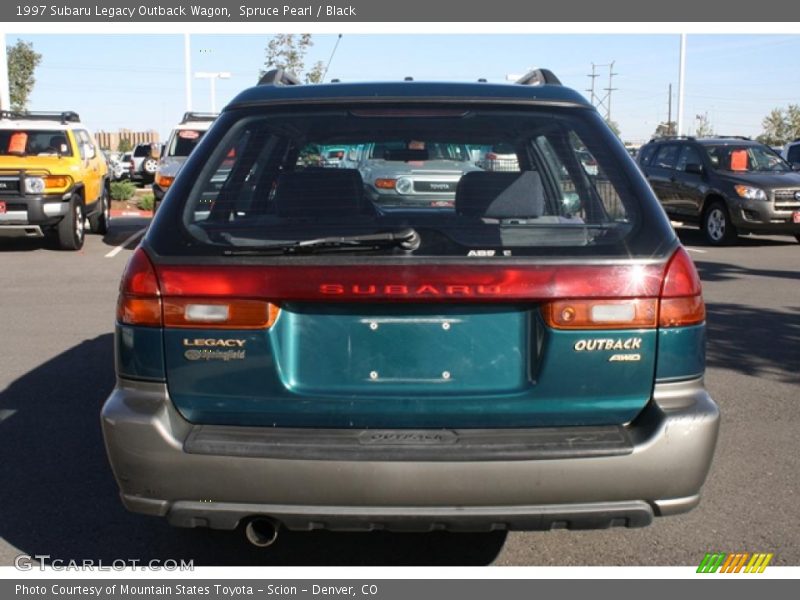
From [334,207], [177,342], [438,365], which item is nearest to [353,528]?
[438,365]

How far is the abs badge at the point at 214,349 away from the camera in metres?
3.19

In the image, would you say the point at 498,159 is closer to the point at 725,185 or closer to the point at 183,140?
the point at 725,185

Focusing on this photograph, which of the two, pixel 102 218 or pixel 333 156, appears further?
pixel 102 218

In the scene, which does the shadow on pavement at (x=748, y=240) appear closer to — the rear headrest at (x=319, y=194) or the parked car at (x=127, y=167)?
the rear headrest at (x=319, y=194)

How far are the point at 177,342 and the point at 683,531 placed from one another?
7.63ft

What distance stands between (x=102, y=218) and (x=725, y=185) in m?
10.3

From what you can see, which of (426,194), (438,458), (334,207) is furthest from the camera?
(426,194)

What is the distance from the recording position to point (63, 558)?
3.96 metres

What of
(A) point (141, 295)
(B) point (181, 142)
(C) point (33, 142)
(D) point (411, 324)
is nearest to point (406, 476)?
(D) point (411, 324)

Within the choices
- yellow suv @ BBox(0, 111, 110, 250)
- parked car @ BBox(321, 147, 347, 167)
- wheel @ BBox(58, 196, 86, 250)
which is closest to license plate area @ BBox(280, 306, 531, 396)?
parked car @ BBox(321, 147, 347, 167)

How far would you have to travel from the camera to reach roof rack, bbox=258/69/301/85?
4.00 meters

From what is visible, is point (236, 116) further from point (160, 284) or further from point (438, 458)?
point (438, 458)

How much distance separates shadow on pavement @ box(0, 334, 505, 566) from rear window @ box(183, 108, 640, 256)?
1.40 meters

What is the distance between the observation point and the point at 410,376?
3.21 m
